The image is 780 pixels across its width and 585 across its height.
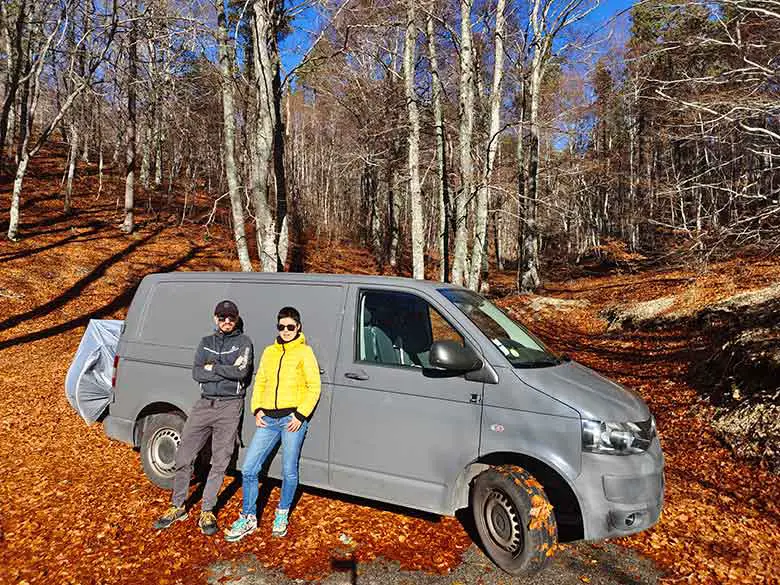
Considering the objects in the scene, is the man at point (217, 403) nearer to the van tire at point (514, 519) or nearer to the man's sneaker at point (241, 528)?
the man's sneaker at point (241, 528)

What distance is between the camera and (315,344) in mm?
4094

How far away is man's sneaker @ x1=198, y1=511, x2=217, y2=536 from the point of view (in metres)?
3.83

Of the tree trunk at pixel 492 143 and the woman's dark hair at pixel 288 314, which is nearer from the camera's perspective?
the woman's dark hair at pixel 288 314

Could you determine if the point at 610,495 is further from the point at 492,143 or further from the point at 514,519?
the point at 492,143

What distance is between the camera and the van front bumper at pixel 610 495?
3199 mm

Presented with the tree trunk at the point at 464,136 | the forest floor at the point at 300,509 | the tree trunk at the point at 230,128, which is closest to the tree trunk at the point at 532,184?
the tree trunk at the point at 464,136

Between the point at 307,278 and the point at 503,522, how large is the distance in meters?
2.64

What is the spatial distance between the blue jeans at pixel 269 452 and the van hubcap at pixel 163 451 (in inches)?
48.6

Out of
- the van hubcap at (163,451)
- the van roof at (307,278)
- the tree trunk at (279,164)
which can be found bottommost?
the van hubcap at (163,451)

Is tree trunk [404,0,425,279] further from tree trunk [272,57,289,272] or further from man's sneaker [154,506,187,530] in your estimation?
man's sneaker [154,506,187,530]

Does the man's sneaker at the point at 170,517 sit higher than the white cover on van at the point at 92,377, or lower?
lower

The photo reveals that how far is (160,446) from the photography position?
470 cm

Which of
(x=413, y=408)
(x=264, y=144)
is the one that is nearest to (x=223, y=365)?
(x=413, y=408)

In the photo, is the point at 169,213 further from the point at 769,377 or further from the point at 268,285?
the point at 769,377
